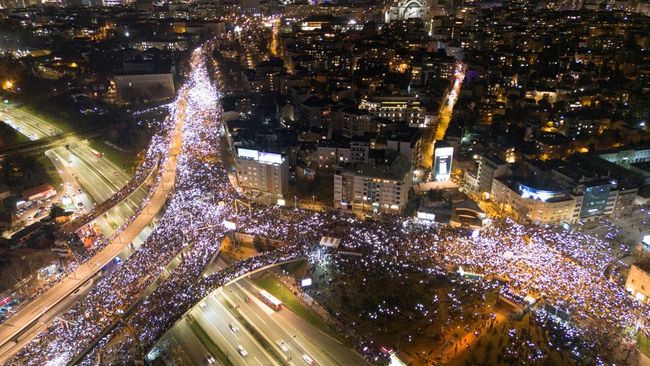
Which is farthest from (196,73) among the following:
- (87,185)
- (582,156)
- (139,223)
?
(582,156)

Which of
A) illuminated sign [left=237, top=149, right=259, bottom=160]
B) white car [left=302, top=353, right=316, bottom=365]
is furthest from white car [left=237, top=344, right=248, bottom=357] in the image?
illuminated sign [left=237, top=149, right=259, bottom=160]

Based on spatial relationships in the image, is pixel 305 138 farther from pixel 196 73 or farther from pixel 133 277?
pixel 196 73

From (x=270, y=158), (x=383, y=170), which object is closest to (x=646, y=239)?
(x=383, y=170)

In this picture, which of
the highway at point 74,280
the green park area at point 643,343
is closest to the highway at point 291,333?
the highway at point 74,280

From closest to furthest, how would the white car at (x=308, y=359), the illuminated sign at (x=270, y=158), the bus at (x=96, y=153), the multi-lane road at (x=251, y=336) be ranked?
the white car at (x=308, y=359)
the multi-lane road at (x=251, y=336)
the illuminated sign at (x=270, y=158)
the bus at (x=96, y=153)

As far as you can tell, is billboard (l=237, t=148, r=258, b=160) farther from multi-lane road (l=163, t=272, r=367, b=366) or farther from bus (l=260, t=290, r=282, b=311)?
bus (l=260, t=290, r=282, b=311)

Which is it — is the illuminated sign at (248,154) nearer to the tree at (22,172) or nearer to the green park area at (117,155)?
the green park area at (117,155)

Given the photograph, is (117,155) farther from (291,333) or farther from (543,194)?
(543,194)
